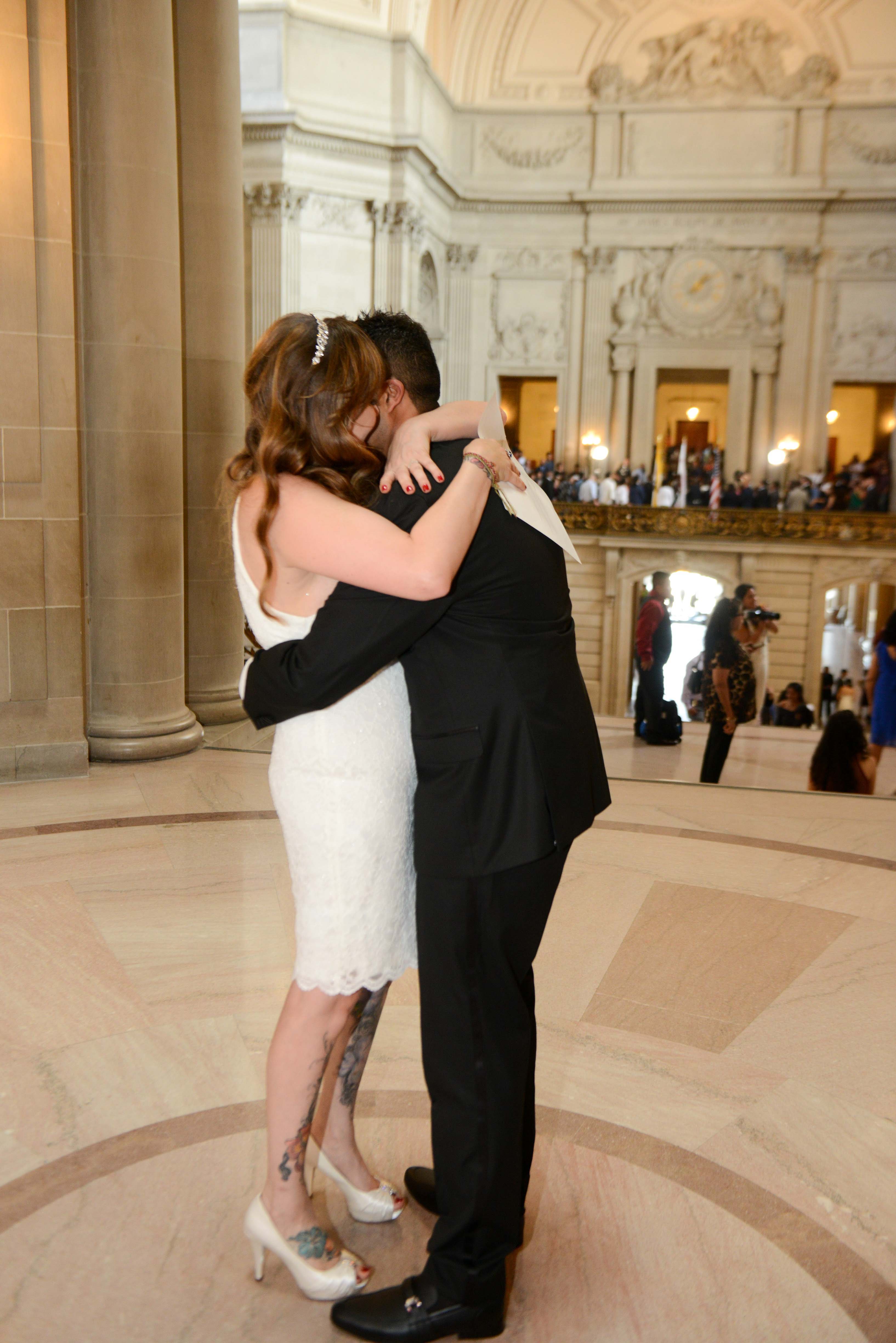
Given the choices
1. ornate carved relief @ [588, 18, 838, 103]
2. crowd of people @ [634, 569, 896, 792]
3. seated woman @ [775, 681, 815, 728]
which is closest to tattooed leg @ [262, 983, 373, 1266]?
crowd of people @ [634, 569, 896, 792]

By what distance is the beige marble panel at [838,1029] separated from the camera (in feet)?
10.8

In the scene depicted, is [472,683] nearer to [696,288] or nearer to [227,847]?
[227,847]

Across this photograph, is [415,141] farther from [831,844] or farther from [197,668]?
[831,844]

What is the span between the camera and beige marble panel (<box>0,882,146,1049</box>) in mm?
3457

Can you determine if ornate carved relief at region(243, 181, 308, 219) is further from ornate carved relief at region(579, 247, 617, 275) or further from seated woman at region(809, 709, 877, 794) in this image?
seated woman at region(809, 709, 877, 794)

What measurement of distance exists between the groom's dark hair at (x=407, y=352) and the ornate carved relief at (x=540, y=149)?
102 feet

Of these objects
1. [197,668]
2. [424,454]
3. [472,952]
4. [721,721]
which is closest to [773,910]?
[472,952]

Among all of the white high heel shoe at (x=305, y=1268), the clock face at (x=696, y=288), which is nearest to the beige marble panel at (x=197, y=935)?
the white high heel shoe at (x=305, y=1268)

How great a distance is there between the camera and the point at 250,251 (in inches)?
983

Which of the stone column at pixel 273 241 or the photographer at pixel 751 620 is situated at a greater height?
the stone column at pixel 273 241

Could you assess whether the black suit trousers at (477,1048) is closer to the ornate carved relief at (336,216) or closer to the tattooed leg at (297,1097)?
the tattooed leg at (297,1097)

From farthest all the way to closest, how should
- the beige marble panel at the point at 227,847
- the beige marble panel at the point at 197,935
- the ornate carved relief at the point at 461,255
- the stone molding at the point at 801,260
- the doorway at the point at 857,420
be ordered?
the doorway at the point at 857,420 → the ornate carved relief at the point at 461,255 → the stone molding at the point at 801,260 → the beige marble panel at the point at 227,847 → the beige marble panel at the point at 197,935

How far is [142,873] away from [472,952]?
3090mm

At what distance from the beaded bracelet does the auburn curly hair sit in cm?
23
